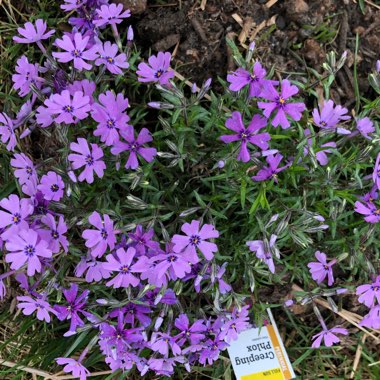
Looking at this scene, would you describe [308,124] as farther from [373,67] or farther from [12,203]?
[12,203]

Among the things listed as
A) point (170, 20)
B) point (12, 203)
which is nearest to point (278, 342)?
point (12, 203)

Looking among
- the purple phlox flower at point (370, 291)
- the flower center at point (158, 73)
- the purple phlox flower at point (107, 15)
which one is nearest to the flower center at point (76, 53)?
the purple phlox flower at point (107, 15)

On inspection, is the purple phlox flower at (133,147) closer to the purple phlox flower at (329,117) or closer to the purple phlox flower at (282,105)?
the purple phlox flower at (282,105)

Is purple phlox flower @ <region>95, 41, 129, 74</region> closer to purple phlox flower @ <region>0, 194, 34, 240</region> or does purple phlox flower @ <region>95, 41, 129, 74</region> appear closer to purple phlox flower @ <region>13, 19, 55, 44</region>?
purple phlox flower @ <region>13, 19, 55, 44</region>

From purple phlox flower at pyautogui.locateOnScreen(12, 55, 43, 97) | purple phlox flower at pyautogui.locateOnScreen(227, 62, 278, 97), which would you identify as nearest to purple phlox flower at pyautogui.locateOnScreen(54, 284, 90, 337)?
purple phlox flower at pyautogui.locateOnScreen(12, 55, 43, 97)

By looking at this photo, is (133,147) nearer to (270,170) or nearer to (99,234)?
(99,234)
